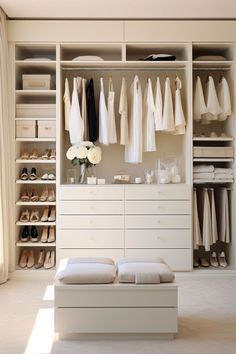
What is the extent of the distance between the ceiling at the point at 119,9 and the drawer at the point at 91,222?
203 cm

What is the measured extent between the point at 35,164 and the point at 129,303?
9.11ft

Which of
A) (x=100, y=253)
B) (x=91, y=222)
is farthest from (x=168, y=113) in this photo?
(x=100, y=253)

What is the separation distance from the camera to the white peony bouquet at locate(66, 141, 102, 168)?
5383 millimetres

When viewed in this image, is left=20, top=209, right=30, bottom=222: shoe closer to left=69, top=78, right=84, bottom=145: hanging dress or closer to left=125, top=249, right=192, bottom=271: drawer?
left=69, top=78, right=84, bottom=145: hanging dress

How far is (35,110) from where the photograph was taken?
217 inches

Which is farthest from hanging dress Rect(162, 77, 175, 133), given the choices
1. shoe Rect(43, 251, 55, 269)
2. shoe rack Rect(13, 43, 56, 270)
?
shoe Rect(43, 251, 55, 269)

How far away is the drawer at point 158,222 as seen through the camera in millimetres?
5352

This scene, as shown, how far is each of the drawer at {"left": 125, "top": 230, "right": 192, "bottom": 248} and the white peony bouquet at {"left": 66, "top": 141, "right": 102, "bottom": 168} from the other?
2.66ft

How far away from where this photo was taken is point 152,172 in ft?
18.9

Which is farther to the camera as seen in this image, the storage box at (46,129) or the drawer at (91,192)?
the storage box at (46,129)

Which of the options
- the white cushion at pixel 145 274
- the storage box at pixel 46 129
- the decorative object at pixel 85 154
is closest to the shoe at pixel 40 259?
the decorative object at pixel 85 154

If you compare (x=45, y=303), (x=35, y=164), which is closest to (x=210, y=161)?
(x=35, y=164)

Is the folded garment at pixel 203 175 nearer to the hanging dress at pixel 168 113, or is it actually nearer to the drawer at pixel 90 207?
the hanging dress at pixel 168 113

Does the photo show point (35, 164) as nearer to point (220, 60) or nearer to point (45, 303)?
point (45, 303)
